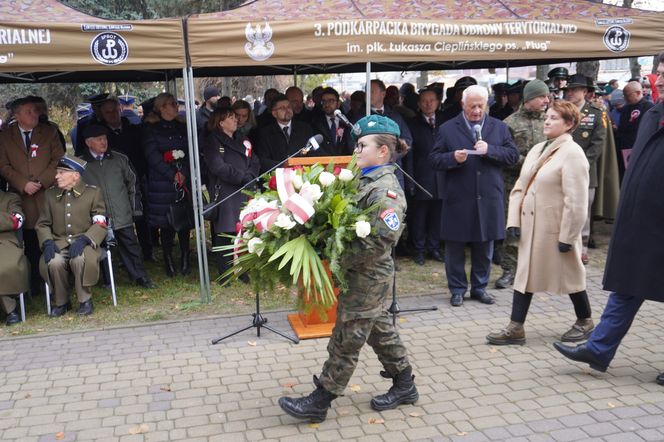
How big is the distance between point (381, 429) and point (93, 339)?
3032mm

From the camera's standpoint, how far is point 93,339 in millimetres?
5824

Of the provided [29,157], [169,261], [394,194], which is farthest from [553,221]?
[29,157]

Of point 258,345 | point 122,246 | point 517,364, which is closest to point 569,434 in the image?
point 517,364

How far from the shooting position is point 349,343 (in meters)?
3.93

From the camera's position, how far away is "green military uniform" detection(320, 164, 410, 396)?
12.3ft

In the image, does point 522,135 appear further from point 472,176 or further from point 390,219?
point 390,219

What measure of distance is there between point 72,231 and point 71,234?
3 cm

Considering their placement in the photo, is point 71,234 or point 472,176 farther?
point 71,234

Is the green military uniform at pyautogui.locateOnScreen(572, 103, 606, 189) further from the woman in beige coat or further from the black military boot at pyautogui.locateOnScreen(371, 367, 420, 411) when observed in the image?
the black military boot at pyautogui.locateOnScreen(371, 367, 420, 411)

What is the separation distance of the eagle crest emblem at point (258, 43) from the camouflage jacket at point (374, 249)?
2587 mm

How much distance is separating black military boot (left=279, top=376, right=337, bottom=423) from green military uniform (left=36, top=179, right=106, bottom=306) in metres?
3.25

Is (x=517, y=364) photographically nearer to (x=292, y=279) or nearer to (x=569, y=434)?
(x=569, y=434)

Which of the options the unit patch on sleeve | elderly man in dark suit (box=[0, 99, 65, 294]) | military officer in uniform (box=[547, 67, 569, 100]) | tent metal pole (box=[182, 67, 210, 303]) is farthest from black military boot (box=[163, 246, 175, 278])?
military officer in uniform (box=[547, 67, 569, 100])

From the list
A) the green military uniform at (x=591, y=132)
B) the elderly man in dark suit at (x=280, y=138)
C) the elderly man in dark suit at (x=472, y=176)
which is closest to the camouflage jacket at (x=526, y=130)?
the elderly man in dark suit at (x=472, y=176)
